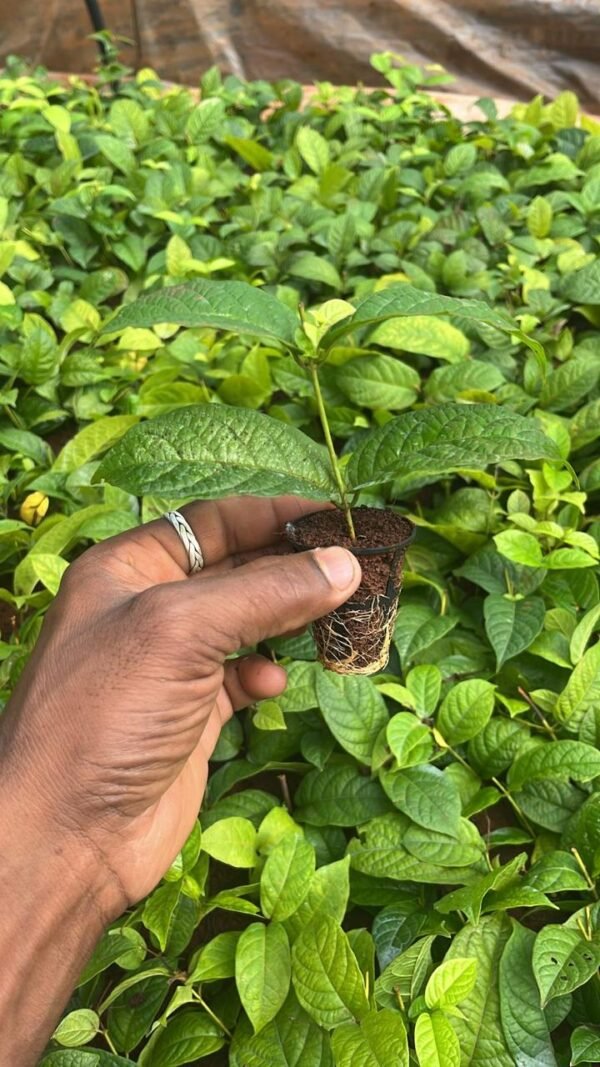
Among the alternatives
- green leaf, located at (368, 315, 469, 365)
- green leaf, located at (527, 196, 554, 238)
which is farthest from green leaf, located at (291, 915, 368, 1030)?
green leaf, located at (527, 196, 554, 238)

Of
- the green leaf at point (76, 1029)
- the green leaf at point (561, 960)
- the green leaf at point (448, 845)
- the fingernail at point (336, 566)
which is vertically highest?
the fingernail at point (336, 566)

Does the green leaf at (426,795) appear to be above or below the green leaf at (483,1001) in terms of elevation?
above

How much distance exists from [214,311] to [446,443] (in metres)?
0.34

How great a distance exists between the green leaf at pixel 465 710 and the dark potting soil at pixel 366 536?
0.29 m

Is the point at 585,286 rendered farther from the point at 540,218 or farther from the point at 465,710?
the point at 465,710

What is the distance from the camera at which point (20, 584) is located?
1564 millimetres

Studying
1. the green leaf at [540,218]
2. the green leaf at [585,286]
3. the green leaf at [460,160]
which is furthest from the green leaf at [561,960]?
the green leaf at [460,160]

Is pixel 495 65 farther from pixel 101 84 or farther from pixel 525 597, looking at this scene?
pixel 525 597

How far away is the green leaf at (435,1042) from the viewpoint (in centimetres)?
93

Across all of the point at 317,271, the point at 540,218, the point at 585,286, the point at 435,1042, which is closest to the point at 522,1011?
the point at 435,1042

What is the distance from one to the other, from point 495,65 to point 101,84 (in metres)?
1.87

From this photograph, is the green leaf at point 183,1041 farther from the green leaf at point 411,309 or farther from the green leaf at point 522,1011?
the green leaf at point 411,309

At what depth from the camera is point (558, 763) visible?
3.94 ft

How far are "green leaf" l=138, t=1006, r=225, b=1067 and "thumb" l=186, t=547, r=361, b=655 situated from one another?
21.3 inches
